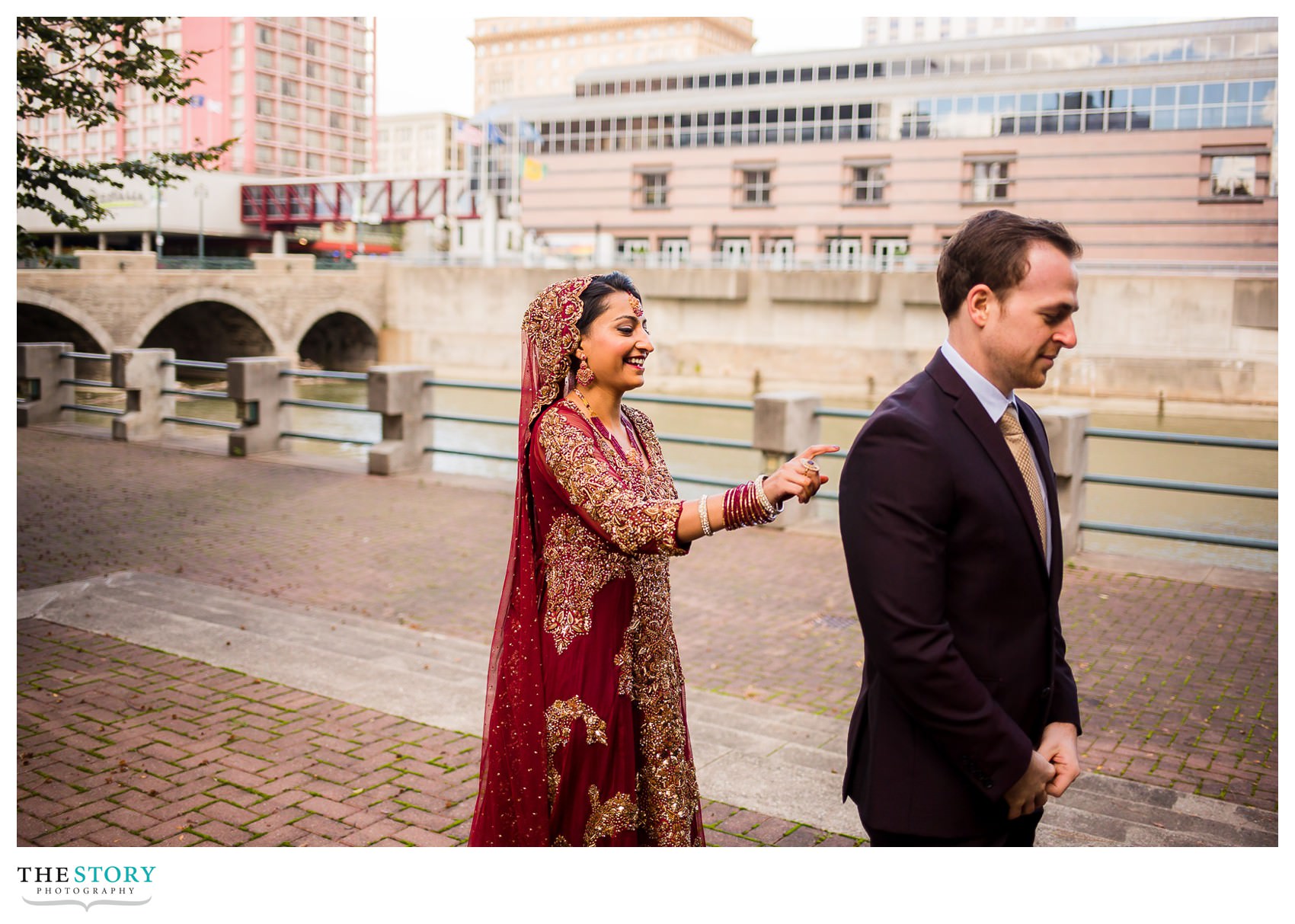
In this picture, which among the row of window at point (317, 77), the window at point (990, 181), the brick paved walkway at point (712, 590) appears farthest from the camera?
the row of window at point (317, 77)

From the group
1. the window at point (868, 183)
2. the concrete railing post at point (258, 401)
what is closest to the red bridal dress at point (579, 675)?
the concrete railing post at point (258, 401)

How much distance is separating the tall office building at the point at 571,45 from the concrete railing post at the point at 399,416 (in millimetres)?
115047

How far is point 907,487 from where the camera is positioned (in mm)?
2152

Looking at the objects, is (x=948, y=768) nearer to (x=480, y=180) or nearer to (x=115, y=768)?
(x=115, y=768)

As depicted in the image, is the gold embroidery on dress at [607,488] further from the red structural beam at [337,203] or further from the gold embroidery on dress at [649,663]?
the red structural beam at [337,203]

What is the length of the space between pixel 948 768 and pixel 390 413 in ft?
36.0

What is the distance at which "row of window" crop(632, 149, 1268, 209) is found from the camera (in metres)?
50.8

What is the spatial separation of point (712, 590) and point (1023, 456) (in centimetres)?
590

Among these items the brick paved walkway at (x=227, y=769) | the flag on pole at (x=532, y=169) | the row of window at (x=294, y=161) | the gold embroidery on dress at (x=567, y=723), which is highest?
the row of window at (x=294, y=161)

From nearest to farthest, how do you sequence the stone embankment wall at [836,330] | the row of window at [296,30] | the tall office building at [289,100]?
the stone embankment wall at [836,330] → the tall office building at [289,100] → the row of window at [296,30]

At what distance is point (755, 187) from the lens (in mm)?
62375

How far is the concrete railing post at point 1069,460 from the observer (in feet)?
29.3

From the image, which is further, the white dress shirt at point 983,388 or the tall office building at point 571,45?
the tall office building at point 571,45

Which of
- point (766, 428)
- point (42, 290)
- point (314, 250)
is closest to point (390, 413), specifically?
point (766, 428)
